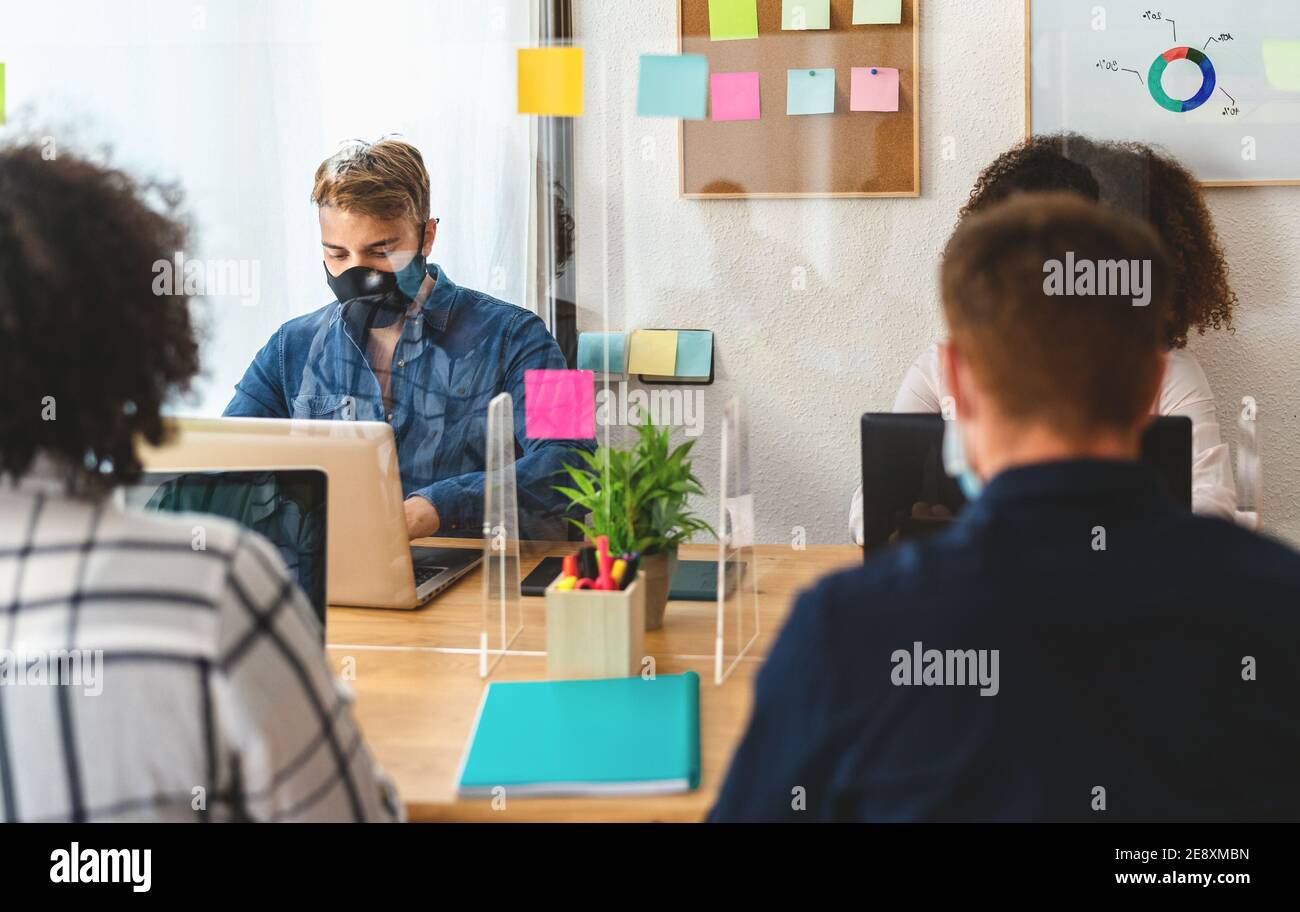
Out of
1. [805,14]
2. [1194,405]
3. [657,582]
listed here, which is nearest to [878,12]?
[805,14]

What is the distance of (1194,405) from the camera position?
2.01 metres

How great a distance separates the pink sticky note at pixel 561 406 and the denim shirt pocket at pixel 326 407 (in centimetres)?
32

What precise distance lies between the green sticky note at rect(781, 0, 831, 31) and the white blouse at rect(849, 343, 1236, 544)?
58 centimetres

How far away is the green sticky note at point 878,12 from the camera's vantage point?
201cm

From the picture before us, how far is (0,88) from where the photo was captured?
2.11 m

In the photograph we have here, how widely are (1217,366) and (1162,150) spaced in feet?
1.27

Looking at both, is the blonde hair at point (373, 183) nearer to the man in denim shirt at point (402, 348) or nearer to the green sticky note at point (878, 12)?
the man in denim shirt at point (402, 348)

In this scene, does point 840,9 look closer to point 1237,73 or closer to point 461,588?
point 1237,73

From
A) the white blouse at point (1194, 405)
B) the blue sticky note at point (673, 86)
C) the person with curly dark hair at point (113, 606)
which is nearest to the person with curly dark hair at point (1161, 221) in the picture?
the white blouse at point (1194, 405)

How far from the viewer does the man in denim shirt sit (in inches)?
73.4

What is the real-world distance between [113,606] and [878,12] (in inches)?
63.2

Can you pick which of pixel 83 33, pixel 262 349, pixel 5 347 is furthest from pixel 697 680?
pixel 83 33

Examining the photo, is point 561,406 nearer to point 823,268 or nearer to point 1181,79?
point 823,268

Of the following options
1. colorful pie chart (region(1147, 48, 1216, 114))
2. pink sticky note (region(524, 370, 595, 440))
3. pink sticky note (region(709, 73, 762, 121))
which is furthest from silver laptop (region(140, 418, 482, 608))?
colorful pie chart (region(1147, 48, 1216, 114))
